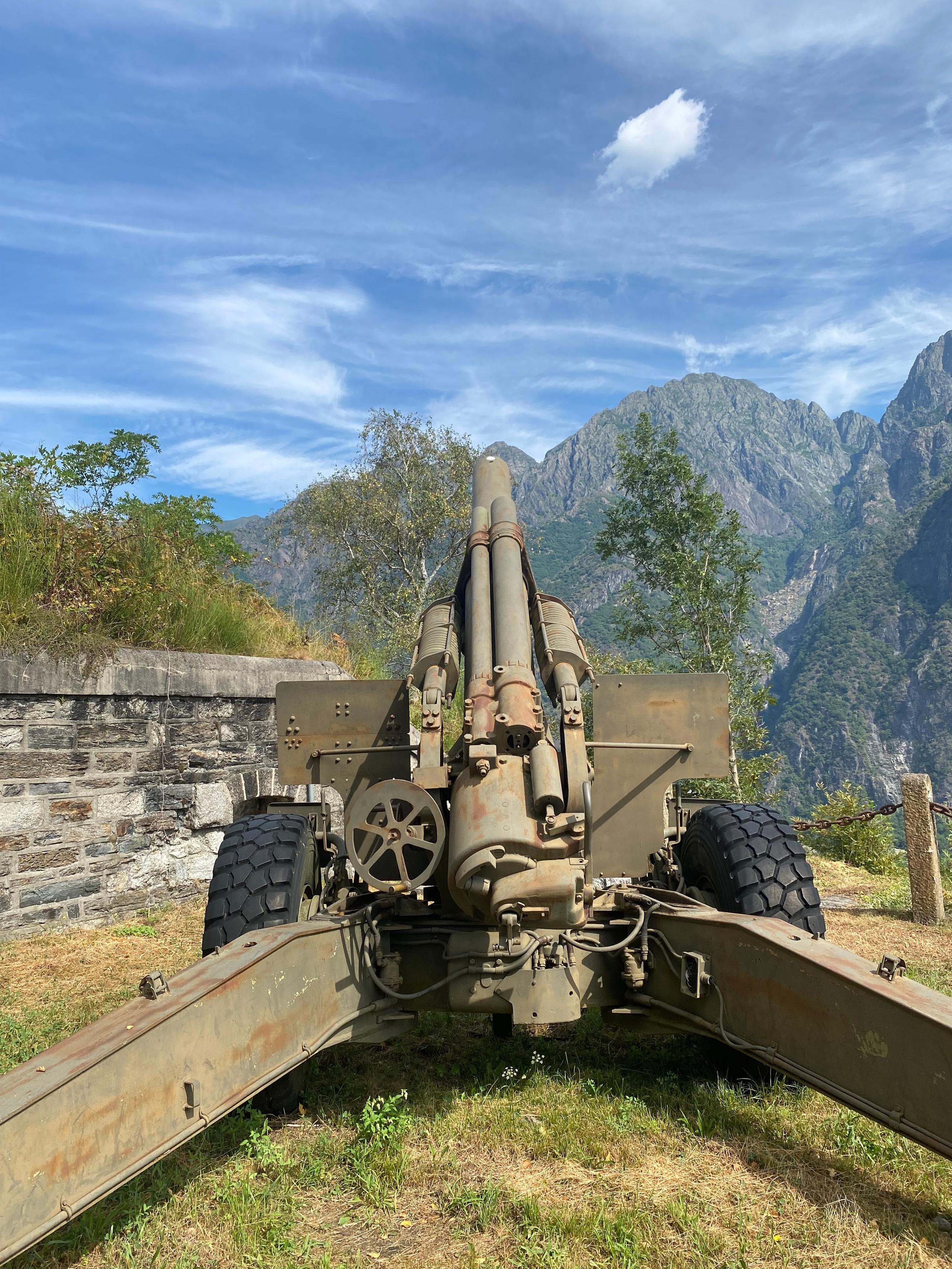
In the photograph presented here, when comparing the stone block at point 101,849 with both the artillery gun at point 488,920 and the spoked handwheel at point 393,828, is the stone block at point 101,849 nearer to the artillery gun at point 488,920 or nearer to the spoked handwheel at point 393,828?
the artillery gun at point 488,920

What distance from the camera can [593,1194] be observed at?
2.85 meters

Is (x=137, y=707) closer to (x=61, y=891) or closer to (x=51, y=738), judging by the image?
(x=51, y=738)

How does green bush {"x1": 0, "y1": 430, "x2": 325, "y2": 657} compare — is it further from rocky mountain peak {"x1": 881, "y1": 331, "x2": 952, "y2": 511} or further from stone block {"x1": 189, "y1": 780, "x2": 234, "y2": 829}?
rocky mountain peak {"x1": 881, "y1": 331, "x2": 952, "y2": 511}

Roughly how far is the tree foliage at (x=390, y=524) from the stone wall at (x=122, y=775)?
18.2 meters

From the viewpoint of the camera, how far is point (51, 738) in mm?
6367

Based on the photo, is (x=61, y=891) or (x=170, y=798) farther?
(x=170, y=798)

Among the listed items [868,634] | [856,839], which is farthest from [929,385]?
[856,839]


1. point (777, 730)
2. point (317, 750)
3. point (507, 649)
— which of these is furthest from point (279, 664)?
point (777, 730)

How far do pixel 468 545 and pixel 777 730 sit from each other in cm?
9312

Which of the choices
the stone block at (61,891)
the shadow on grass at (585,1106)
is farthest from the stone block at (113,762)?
the shadow on grass at (585,1106)

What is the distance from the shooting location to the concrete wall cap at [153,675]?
625 centimetres

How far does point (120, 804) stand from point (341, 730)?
3.14 meters

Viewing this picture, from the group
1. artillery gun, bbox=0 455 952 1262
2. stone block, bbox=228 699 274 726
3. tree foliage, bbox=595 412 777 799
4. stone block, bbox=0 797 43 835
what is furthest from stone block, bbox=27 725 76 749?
tree foliage, bbox=595 412 777 799

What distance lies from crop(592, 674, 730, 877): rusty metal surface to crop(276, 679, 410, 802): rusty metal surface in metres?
0.87
